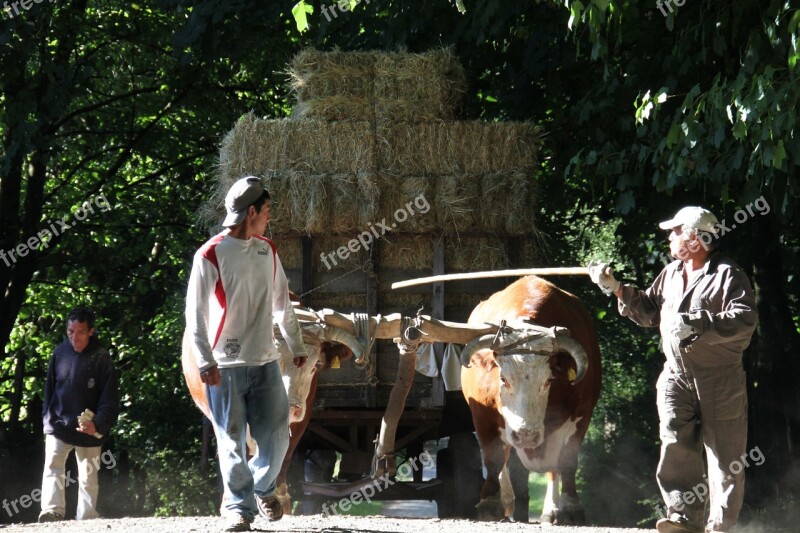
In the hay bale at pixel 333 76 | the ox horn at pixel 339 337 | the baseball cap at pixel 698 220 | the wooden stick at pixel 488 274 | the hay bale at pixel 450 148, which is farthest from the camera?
the hay bale at pixel 333 76

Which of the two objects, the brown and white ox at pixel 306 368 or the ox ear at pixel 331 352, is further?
the ox ear at pixel 331 352

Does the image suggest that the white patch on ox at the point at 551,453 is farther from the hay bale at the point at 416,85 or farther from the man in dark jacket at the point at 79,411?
the hay bale at the point at 416,85

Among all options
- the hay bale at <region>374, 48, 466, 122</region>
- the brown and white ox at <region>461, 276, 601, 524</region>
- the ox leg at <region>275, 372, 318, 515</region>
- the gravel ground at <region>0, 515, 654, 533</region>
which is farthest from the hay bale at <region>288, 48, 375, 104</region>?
the gravel ground at <region>0, 515, 654, 533</region>

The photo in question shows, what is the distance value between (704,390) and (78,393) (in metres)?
4.93

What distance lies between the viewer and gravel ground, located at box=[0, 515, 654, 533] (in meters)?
6.98

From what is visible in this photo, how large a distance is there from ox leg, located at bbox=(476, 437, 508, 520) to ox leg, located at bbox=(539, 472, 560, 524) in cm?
31

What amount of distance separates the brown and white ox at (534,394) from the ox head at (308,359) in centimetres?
85

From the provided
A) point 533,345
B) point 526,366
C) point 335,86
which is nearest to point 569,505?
point 526,366

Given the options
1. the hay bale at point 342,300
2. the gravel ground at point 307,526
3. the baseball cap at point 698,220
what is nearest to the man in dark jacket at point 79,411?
the hay bale at point 342,300

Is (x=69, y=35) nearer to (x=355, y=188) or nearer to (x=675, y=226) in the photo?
(x=355, y=188)

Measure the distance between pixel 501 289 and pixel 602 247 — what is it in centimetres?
1340

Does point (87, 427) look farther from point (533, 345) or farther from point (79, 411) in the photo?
point (533, 345)

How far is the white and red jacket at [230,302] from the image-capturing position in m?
6.64

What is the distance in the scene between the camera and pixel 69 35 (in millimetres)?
13844
